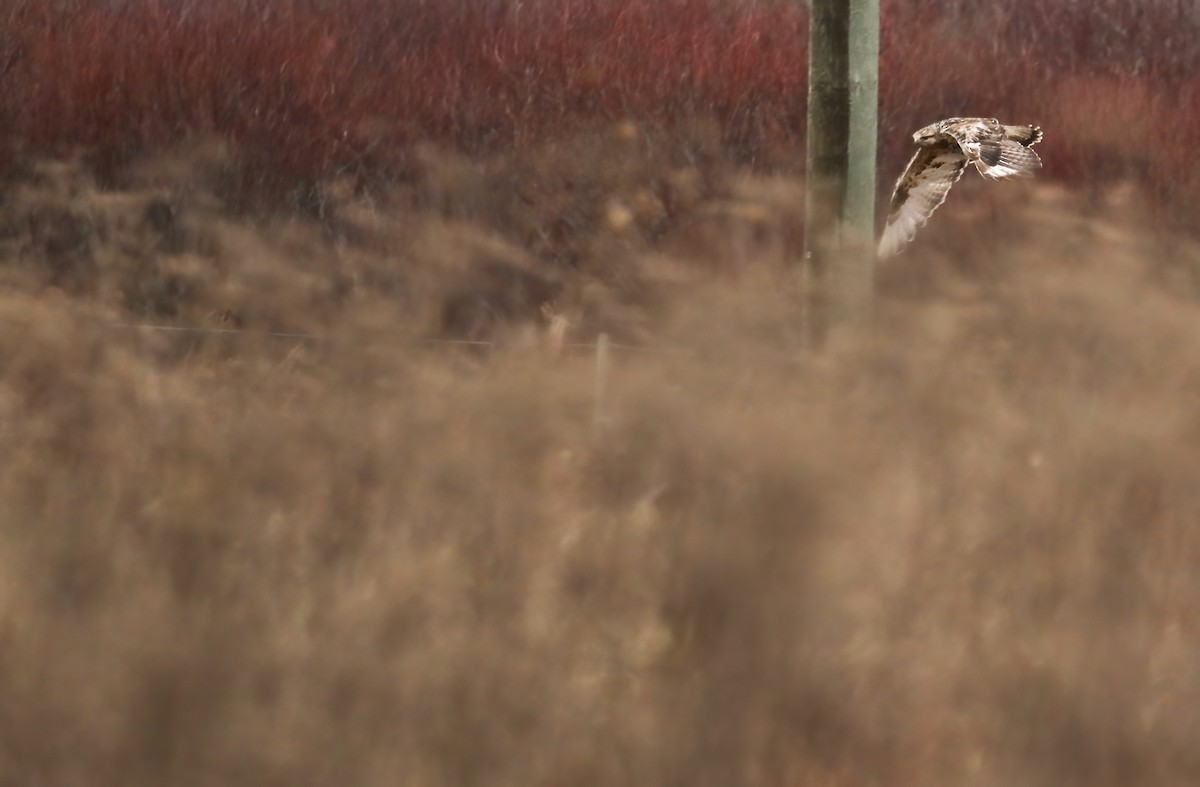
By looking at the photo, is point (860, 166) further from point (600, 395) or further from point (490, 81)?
point (490, 81)

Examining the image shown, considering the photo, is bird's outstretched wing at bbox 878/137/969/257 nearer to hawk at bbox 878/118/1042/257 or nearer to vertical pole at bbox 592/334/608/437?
hawk at bbox 878/118/1042/257

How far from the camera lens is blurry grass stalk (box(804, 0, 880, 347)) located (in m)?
4.72

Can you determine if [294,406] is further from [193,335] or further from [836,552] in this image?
[193,335]

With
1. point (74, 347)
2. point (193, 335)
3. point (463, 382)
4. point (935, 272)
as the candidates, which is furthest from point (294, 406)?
point (935, 272)

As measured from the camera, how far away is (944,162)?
5.13 meters

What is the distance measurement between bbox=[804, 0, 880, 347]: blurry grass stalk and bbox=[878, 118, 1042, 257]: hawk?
345 millimetres

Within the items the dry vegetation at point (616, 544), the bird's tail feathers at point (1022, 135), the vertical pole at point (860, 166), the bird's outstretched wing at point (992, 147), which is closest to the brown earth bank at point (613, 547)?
the dry vegetation at point (616, 544)

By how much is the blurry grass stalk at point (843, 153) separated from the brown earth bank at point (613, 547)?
155mm

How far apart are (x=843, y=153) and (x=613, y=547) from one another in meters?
1.95

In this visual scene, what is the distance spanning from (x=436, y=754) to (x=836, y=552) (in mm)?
738

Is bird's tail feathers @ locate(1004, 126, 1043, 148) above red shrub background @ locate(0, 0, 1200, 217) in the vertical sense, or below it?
above

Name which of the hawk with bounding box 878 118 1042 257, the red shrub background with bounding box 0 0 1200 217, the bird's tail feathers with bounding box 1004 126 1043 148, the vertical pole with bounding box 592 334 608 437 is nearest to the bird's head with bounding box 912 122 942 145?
the hawk with bounding box 878 118 1042 257

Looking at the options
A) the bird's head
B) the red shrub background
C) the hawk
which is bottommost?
the red shrub background

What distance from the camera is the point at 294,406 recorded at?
3656 mm
